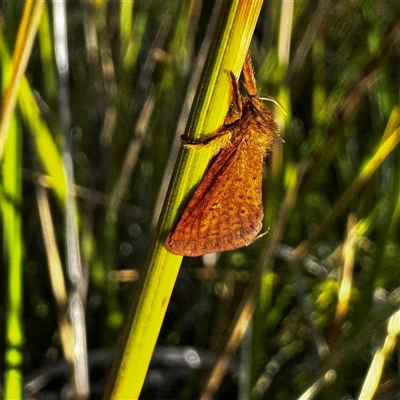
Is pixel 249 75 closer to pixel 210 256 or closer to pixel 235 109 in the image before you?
pixel 235 109

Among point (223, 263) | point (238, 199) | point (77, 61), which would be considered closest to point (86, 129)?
point (77, 61)

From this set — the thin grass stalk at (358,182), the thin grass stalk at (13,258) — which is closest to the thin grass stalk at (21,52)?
the thin grass stalk at (13,258)

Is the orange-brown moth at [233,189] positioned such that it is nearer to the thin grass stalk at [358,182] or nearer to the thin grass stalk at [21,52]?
the thin grass stalk at [21,52]

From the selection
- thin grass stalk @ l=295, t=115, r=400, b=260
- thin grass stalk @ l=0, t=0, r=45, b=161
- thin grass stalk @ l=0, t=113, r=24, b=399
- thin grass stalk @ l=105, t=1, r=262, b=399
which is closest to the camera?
thin grass stalk @ l=105, t=1, r=262, b=399

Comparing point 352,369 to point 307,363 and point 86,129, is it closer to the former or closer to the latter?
point 307,363

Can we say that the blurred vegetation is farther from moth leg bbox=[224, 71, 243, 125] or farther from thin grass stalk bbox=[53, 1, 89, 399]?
moth leg bbox=[224, 71, 243, 125]

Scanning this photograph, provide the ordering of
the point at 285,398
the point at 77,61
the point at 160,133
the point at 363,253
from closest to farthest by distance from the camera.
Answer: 1. the point at 285,398
2. the point at 160,133
3. the point at 363,253
4. the point at 77,61

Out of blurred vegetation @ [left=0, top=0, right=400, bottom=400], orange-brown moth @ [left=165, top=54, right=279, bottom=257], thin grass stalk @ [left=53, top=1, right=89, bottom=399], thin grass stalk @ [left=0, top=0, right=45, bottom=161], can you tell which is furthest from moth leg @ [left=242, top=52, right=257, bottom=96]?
thin grass stalk @ [left=53, top=1, right=89, bottom=399]
